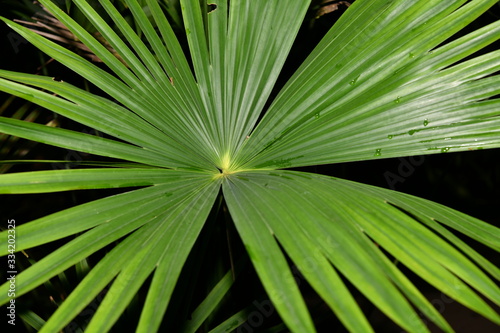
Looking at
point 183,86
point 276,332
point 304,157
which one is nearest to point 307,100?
point 304,157

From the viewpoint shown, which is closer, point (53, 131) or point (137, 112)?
point (53, 131)

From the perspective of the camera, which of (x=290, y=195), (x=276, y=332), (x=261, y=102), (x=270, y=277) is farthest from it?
(x=276, y=332)

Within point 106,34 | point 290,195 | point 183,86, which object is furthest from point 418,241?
point 106,34

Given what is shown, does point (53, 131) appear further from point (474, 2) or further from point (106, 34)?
point (474, 2)

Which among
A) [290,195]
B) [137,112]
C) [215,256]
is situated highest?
[137,112]

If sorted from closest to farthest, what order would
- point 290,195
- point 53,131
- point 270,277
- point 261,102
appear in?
point 270,277
point 290,195
point 53,131
point 261,102

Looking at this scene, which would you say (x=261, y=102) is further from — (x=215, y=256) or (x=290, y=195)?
(x=215, y=256)

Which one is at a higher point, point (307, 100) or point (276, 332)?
point (307, 100)
